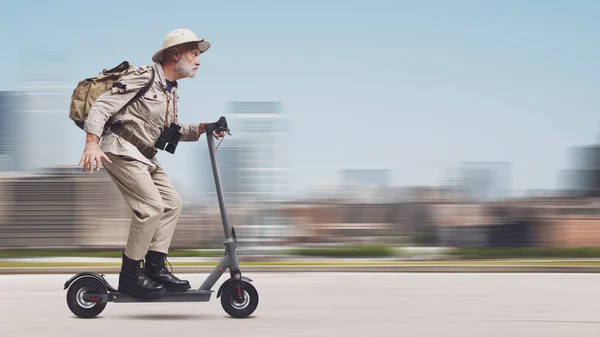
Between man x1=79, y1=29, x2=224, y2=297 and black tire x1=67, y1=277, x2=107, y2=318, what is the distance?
218 mm

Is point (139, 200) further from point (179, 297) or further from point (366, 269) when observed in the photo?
point (366, 269)

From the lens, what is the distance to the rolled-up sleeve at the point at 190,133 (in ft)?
21.4

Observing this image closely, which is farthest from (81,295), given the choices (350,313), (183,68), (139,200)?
(350,313)

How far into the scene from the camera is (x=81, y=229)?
121 metres

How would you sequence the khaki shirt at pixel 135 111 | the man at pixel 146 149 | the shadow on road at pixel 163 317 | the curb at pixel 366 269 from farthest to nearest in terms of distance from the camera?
the curb at pixel 366 269, the shadow on road at pixel 163 317, the man at pixel 146 149, the khaki shirt at pixel 135 111

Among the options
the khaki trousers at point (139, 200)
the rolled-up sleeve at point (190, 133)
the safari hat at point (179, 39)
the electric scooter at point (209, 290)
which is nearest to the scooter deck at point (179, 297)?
the electric scooter at point (209, 290)

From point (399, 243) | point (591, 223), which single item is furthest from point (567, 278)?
point (591, 223)

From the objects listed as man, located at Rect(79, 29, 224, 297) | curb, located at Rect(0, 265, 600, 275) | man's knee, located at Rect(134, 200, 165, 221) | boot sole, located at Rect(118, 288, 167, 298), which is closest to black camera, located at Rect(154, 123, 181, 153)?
man, located at Rect(79, 29, 224, 297)

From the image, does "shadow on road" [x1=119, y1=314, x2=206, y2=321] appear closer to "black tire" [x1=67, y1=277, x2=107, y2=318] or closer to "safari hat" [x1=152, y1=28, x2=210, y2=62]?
"black tire" [x1=67, y1=277, x2=107, y2=318]

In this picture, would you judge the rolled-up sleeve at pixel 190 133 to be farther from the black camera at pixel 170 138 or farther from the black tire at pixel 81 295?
the black tire at pixel 81 295

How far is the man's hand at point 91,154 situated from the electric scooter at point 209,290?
0.74 m

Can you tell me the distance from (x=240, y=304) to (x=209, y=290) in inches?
10.8

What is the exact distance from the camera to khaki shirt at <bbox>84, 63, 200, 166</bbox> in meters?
6.03

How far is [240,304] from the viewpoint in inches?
253
